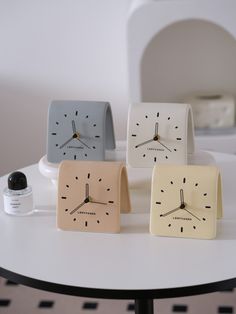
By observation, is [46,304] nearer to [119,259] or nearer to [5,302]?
[5,302]

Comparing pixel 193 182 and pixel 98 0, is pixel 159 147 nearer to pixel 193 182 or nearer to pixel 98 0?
pixel 193 182

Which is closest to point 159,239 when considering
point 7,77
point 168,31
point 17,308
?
point 17,308

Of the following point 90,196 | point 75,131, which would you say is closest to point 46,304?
point 75,131

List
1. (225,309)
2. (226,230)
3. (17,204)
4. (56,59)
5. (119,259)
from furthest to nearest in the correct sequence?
(56,59) → (225,309) → (17,204) → (226,230) → (119,259)

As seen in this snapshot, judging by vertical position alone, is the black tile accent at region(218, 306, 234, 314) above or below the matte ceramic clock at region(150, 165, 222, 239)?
below

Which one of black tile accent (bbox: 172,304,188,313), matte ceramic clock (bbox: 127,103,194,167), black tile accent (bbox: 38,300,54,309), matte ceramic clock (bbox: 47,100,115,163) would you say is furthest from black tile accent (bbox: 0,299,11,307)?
matte ceramic clock (bbox: 127,103,194,167)

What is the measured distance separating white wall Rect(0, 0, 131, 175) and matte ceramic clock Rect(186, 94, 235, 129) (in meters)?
0.33

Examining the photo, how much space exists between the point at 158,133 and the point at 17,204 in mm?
405

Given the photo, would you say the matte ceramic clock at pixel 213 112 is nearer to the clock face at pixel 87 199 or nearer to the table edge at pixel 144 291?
the clock face at pixel 87 199

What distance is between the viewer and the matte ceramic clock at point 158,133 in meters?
1.91

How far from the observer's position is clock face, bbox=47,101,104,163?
6.37 ft

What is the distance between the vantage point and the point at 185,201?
1.68m

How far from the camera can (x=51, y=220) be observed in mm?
1800

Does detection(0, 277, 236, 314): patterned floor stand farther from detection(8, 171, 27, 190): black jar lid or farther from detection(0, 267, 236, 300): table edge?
detection(0, 267, 236, 300): table edge
